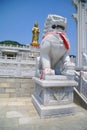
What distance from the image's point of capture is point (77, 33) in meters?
11.0

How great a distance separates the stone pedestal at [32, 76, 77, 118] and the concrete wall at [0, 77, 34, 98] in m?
2.28

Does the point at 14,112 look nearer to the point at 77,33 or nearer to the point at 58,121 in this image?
the point at 58,121

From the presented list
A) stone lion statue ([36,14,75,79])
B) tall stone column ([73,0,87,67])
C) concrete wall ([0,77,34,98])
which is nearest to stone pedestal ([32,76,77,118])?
stone lion statue ([36,14,75,79])

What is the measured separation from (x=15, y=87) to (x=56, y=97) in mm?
2557

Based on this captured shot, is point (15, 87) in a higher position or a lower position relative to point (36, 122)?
higher

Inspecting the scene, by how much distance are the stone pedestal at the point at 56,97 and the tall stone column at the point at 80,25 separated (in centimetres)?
777

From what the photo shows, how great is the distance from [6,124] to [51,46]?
76.8 inches

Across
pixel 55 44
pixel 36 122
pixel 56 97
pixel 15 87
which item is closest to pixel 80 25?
pixel 15 87

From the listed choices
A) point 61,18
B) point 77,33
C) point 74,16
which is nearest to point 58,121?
point 61,18

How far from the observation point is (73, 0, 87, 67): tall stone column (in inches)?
426

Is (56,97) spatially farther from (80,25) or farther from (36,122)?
(80,25)

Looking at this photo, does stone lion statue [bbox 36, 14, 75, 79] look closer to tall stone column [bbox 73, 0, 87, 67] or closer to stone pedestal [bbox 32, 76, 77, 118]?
stone pedestal [bbox 32, 76, 77, 118]

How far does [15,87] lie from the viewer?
5.20 meters

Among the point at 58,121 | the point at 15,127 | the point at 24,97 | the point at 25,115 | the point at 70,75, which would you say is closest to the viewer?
the point at 15,127
